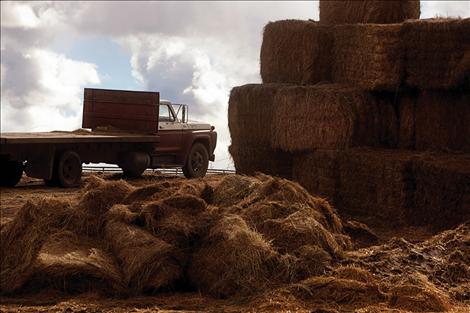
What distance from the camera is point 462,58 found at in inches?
629

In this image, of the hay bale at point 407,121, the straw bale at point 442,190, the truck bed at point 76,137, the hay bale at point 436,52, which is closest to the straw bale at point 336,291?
the straw bale at point 442,190

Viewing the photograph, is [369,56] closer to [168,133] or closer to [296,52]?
[296,52]

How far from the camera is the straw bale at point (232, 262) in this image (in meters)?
10.8

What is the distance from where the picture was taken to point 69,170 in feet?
59.6

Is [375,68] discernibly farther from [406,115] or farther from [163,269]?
[163,269]

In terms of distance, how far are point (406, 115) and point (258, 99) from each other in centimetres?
387

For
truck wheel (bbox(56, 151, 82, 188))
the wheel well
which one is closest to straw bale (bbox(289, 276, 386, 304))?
truck wheel (bbox(56, 151, 82, 188))

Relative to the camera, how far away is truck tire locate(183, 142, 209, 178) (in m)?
22.2

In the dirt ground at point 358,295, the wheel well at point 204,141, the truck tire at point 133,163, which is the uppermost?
the wheel well at point 204,141

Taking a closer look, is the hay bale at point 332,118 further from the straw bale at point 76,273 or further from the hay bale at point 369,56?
the straw bale at point 76,273

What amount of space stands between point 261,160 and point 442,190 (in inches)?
237

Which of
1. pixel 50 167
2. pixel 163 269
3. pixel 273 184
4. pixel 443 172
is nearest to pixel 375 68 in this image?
pixel 443 172

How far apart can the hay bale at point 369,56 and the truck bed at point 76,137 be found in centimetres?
495

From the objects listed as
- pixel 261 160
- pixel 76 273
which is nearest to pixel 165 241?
pixel 76 273
